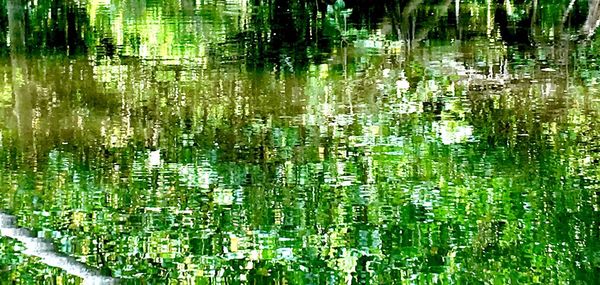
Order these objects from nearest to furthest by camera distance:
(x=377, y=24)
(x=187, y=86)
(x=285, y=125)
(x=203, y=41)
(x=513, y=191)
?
(x=513, y=191), (x=285, y=125), (x=187, y=86), (x=203, y=41), (x=377, y=24)

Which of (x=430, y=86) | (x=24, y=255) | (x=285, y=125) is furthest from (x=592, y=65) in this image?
(x=24, y=255)

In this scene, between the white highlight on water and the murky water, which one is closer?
the white highlight on water

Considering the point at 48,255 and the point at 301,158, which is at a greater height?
the point at 301,158

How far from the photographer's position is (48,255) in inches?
99.0

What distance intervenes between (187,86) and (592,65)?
2550mm

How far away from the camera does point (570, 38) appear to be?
662 cm

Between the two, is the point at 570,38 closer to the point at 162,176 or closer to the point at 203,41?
the point at 203,41

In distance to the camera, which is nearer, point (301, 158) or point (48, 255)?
point (48, 255)

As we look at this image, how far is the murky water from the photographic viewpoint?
2.58 m

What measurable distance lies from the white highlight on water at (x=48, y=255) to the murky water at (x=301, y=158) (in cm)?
2

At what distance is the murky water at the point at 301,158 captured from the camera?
102 inches

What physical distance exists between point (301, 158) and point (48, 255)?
1280 millimetres

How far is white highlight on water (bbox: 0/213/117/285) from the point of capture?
2.41 meters

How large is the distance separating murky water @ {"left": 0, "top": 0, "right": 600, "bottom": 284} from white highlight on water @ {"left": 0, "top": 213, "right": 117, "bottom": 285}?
0.02 m
